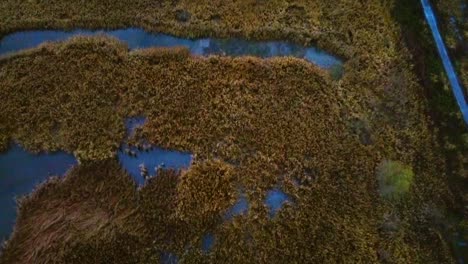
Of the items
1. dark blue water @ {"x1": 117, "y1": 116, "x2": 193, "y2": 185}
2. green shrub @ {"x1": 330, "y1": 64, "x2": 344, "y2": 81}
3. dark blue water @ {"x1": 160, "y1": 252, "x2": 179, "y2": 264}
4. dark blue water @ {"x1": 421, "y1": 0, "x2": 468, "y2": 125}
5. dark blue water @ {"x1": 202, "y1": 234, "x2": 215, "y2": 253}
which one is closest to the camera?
dark blue water @ {"x1": 160, "y1": 252, "x2": 179, "y2": 264}

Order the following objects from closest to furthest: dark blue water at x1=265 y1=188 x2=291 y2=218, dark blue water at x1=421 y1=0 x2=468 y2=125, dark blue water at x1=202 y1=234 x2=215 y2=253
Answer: dark blue water at x1=202 y1=234 x2=215 y2=253 → dark blue water at x1=265 y1=188 x2=291 y2=218 → dark blue water at x1=421 y1=0 x2=468 y2=125

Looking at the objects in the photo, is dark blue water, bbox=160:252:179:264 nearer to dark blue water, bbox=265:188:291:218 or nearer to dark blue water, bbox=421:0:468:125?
dark blue water, bbox=265:188:291:218

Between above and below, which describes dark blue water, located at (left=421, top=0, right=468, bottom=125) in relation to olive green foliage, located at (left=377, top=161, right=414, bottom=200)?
above

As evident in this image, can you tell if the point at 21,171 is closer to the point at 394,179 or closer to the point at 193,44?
the point at 193,44

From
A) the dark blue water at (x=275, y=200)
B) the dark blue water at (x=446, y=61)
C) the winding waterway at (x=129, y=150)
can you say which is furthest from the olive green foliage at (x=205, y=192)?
the dark blue water at (x=446, y=61)

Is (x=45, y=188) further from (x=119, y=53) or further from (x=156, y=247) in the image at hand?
(x=119, y=53)

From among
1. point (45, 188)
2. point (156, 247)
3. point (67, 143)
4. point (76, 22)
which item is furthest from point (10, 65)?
point (156, 247)

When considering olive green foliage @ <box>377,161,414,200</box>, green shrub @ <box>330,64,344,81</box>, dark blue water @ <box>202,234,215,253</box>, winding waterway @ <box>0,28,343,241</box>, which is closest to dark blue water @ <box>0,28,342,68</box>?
winding waterway @ <box>0,28,343,241</box>
